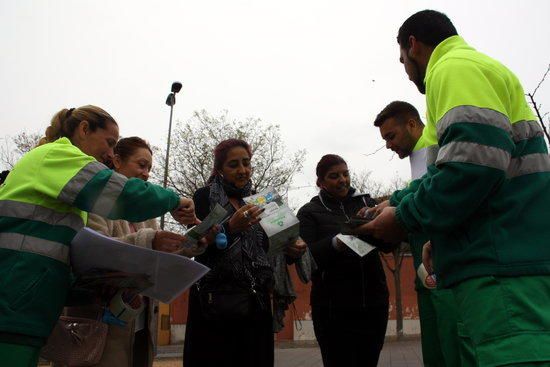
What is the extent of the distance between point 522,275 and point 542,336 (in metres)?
0.21

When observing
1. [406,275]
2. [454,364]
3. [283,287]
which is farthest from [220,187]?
[406,275]

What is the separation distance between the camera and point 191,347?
3.40 meters

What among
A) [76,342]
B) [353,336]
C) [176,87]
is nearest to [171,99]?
[176,87]

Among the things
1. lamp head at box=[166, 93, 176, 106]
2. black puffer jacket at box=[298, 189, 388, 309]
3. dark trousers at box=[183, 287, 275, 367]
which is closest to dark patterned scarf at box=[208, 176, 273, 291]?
dark trousers at box=[183, 287, 275, 367]

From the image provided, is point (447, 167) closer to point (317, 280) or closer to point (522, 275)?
point (522, 275)

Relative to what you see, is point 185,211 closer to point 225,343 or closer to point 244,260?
point 244,260

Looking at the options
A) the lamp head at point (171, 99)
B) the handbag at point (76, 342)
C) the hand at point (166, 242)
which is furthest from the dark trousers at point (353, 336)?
the lamp head at point (171, 99)

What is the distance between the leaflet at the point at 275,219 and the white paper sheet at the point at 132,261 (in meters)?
0.78

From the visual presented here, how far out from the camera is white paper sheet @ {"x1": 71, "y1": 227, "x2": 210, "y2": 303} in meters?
2.29

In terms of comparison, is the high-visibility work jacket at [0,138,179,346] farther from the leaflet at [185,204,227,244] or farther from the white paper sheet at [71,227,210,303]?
the leaflet at [185,204,227,244]

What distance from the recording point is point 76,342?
8.86 feet

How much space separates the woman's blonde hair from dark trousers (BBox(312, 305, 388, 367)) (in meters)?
2.36

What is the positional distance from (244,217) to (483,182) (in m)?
1.80

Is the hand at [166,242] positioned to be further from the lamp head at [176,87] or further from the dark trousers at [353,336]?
the lamp head at [176,87]
